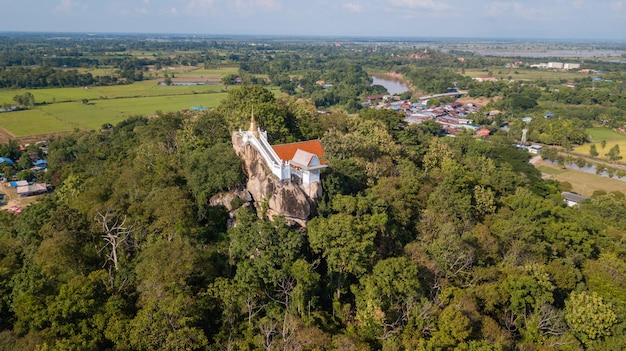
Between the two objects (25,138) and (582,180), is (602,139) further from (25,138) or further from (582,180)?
(25,138)

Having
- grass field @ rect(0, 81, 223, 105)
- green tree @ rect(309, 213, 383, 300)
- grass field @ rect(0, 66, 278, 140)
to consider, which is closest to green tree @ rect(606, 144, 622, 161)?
green tree @ rect(309, 213, 383, 300)

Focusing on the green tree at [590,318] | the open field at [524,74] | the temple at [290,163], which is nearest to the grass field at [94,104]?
the temple at [290,163]

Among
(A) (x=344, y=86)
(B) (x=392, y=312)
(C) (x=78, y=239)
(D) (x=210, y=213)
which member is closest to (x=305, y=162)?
(D) (x=210, y=213)

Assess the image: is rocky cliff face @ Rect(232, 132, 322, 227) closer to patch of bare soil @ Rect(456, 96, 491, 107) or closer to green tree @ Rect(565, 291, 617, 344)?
green tree @ Rect(565, 291, 617, 344)

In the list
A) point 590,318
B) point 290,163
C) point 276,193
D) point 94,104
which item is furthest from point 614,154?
point 94,104

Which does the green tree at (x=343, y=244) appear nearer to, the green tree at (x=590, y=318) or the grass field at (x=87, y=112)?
the green tree at (x=590, y=318)
